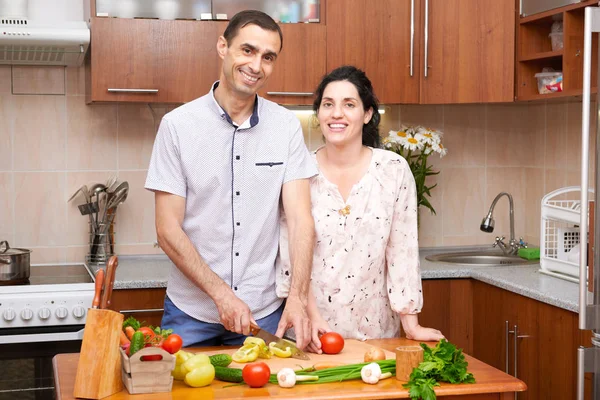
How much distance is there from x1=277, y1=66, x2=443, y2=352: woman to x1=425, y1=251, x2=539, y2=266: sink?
1227 millimetres

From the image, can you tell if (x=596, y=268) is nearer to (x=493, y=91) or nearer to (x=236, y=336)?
(x=236, y=336)

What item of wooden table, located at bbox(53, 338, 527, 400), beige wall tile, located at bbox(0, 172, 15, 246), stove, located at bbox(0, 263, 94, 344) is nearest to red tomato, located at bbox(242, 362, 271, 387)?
wooden table, located at bbox(53, 338, 527, 400)

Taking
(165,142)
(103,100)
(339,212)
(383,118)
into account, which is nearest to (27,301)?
(103,100)

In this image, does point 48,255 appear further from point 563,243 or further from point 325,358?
point 563,243

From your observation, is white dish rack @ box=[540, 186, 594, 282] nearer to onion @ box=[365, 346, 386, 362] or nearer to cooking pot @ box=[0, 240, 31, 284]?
onion @ box=[365, 346, 386, 362]

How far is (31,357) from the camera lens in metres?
3.09

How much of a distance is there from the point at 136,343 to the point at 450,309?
1.93 m

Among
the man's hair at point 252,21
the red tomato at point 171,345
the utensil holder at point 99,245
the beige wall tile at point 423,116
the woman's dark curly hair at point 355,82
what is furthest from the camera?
the beige wall tile at point 423,116

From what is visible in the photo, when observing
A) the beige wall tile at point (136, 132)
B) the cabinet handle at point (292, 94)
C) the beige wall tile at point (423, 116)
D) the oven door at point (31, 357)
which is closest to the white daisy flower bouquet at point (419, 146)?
the beige wall tile at point (423, 116)

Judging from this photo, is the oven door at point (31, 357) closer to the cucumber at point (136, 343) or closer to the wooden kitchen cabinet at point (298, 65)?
the wooden kitchen cabinet at point (298, 65)

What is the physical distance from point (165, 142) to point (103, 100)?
3.51 ft

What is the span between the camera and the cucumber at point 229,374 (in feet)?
6.09

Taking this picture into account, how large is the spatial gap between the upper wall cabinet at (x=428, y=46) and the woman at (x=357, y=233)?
0.97m

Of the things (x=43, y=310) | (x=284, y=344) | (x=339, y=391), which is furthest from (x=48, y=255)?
(x=339, y=391)
